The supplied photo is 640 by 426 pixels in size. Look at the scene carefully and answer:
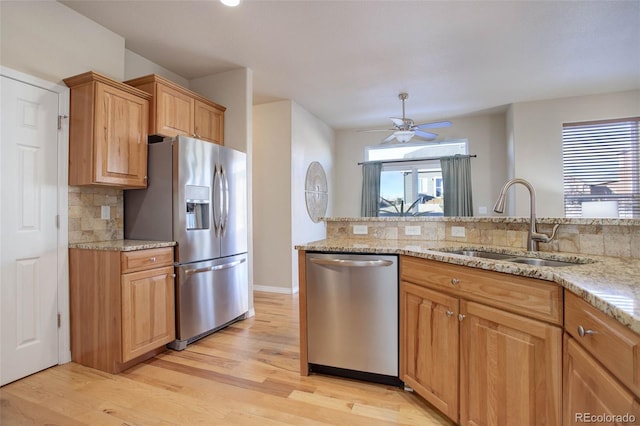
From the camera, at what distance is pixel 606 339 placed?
0.83 metres

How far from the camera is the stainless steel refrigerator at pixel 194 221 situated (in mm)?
2559

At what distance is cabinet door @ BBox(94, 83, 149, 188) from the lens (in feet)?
7.54

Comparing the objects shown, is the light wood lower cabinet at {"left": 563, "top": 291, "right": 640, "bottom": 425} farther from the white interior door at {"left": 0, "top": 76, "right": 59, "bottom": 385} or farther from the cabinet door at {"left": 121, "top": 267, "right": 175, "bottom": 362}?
the white interior door at {"left": 0, "top": 76, "right": 59, "bottom": 385}

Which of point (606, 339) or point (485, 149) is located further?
point (485, 149)

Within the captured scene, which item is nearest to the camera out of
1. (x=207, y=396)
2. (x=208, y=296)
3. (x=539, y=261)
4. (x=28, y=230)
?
(x=539, y=261)

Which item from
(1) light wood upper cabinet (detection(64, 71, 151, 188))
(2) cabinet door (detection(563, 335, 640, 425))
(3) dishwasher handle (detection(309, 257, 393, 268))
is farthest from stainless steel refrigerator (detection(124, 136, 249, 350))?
(2) cabinet door (detection(563, 335, 640, 425))

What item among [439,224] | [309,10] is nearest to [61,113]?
[309,10]

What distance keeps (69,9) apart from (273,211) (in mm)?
2983

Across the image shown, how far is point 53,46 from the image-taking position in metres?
2.29

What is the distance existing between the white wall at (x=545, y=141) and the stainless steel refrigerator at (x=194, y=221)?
412 cm

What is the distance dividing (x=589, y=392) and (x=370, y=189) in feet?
17.2

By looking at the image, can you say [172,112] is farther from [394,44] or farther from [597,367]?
[597,367]

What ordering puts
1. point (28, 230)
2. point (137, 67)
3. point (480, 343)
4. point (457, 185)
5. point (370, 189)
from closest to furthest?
point (480, 343) → point (28, 230) → point (137, 67) → point (457, 185) → point (370, 189)

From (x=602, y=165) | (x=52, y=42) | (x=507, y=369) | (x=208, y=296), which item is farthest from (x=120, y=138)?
(x=602, y=165)
